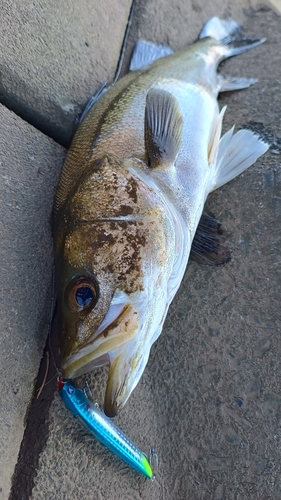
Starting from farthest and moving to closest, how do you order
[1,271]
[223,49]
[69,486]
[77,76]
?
[223,49], [77,76], [1,271], [69,486]

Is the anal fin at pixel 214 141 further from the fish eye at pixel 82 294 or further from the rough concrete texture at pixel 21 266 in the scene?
the fish eye at pixel 82 294

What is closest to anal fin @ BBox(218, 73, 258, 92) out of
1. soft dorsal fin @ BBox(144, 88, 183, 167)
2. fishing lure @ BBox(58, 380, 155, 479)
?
soft dorsal fin @ BBox(144, 88, 183, 167)

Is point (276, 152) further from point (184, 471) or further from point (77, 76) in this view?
point (184, 471)

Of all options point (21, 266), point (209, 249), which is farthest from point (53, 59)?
point (209, 249)

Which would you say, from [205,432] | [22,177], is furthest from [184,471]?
[22,177]

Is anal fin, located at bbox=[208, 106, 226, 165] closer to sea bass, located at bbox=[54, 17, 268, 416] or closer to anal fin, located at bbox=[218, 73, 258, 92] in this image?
sea bass, located at bbox=[54, 17, 268, 416]

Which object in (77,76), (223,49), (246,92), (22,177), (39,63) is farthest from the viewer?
(223,49)
